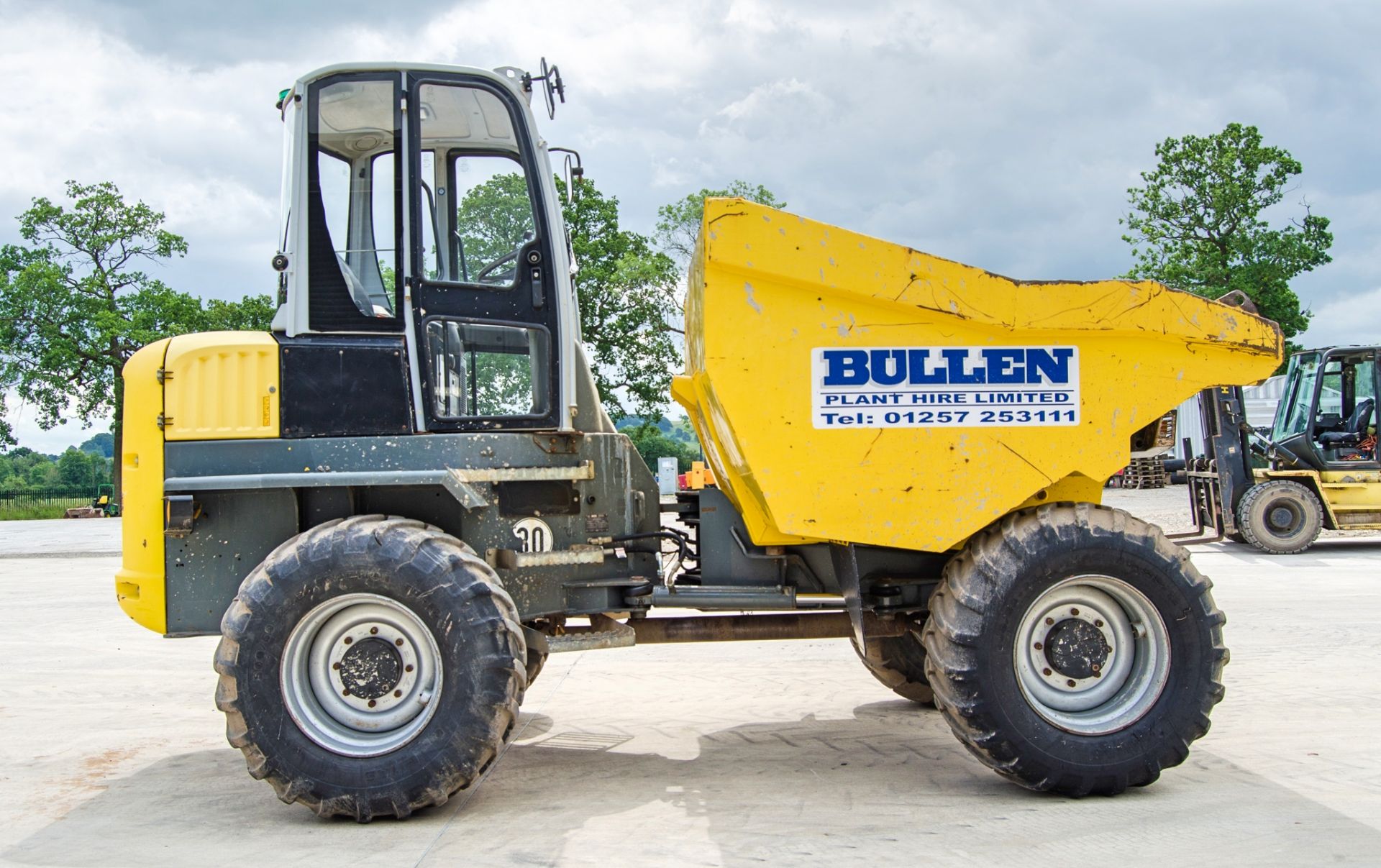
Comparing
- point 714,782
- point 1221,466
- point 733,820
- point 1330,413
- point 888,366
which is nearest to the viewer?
point 733,820

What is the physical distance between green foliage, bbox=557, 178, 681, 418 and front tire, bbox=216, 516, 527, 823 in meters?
19.7

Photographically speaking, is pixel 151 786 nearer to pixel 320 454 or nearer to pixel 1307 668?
pixel 320 454

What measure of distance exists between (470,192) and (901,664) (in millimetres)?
3434

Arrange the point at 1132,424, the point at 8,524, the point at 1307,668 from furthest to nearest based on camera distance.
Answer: the point at 8,524 < the point at 1307,668 < the point at 1132,424

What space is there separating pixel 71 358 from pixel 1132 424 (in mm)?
37076

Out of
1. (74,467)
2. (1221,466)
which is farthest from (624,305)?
(74,467)

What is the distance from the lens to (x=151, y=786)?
17.5 ft

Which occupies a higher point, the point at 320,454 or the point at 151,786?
the point at 320,454

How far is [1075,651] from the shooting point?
501 cm

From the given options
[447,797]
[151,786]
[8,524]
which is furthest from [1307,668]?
[8,524]

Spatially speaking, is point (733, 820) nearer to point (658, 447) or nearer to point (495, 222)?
point (495, 222)

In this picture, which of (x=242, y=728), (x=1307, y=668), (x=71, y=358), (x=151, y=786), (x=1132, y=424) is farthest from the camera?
(x=71, y=358)

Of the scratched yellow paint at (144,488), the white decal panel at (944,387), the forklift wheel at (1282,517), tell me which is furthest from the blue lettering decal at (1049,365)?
the forklift wheel at (1282,517)

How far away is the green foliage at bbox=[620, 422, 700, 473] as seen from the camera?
31406 mm
